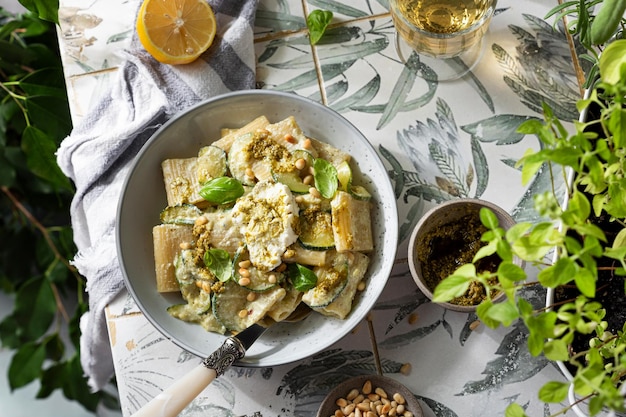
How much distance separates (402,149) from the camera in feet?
5.94

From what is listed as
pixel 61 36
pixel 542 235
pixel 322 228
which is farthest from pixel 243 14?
pixel 542 235

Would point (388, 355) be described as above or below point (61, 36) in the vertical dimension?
below

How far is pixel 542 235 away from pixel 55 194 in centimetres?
176

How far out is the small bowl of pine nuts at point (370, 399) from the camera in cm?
166

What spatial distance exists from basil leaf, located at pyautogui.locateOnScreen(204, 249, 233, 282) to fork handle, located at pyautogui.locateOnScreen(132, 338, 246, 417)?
147 millimetres

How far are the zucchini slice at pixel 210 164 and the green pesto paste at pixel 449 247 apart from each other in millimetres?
510

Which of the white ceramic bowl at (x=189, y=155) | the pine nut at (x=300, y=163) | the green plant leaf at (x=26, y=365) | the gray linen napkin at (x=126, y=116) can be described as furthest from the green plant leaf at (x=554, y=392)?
the green plant leaf at (x=26, y=365)

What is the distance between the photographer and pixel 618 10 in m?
1.29

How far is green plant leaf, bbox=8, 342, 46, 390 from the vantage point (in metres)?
2.24

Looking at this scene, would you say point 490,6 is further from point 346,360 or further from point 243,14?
point 346,360

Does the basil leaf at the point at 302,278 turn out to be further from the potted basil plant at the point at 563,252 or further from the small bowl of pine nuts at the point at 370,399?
the potted basil plant at the point at 563,252

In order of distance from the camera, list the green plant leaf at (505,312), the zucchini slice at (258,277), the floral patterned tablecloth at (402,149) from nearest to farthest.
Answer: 1. the green plant leaf at (505,312)
2. the zucchini slice at (258,277)
3. the floral patterned tablecloth at (402,149)

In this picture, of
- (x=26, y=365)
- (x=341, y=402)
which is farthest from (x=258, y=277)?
(x=26, y=365)

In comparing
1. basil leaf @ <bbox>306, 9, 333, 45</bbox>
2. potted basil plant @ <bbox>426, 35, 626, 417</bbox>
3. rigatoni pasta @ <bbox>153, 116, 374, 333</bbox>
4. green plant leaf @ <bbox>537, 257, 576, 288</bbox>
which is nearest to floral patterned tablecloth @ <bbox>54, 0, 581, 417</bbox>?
basil leaf @ <bbox>306, 9, 333, 45</bbox>
